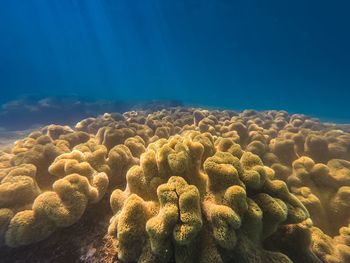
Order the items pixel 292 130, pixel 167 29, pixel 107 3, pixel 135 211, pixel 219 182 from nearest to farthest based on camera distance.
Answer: pixel 135 211 → pixel 219 182 → pixel 292 130 → pixel 107 3 → pixel 167 29

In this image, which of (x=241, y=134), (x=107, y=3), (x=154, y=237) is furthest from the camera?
(x=107, y=3)

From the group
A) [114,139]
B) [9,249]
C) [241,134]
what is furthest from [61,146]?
[241,134]

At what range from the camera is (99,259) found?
225 centimetres

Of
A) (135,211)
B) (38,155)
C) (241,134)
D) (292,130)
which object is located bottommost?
(135,211)

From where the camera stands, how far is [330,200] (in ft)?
11.7

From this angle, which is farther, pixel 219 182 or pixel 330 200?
pixel 330 200

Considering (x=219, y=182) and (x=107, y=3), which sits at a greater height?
(x=107, y=3)

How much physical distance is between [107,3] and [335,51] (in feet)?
261

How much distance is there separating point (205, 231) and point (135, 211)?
771 mm

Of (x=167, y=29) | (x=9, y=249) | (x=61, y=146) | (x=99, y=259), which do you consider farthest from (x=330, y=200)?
(x=167, y=29)

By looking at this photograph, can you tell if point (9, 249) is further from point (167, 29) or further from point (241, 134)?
point (167, 29)

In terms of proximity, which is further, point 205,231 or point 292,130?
point 292,130

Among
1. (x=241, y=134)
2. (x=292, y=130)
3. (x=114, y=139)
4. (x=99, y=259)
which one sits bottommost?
(x=99, y=259)

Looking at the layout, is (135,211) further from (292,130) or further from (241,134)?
(292,130)
